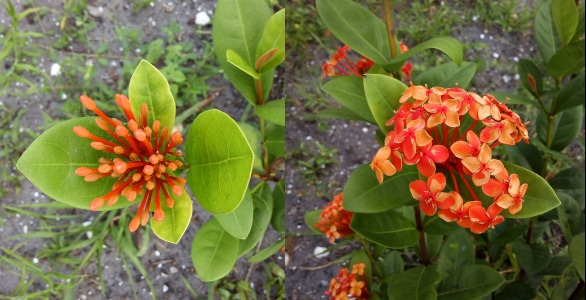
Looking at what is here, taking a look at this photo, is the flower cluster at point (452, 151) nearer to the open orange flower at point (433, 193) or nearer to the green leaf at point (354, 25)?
the open orange flower at point (433, 193)

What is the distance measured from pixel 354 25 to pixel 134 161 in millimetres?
594

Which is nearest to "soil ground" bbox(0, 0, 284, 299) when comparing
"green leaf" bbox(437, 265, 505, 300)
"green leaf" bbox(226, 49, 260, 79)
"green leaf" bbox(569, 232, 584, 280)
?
"green leaf" bbox(437, 265, 505, 300)

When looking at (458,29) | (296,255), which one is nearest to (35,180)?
(296,255)

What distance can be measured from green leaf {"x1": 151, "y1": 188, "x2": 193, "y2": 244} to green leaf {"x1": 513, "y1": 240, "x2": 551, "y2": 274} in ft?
3.26

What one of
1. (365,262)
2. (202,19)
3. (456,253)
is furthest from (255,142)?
(202,19)

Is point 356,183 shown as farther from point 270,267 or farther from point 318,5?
point 270,267

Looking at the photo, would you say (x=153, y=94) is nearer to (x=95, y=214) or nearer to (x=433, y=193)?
(x=433, y=193)

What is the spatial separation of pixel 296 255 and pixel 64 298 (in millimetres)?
897

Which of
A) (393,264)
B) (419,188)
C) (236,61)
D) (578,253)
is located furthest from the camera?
(393,264)

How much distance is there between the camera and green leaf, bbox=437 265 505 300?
3.83 feet

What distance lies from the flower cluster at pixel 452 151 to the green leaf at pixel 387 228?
0.95 feet

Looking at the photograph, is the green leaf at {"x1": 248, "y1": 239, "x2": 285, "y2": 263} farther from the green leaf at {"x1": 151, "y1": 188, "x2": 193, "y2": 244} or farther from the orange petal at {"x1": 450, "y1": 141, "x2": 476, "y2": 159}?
the orange petal at {"x1": 450, "y1": 141, "x2": 476, "y2": 159}

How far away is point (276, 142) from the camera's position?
1477 millimetres

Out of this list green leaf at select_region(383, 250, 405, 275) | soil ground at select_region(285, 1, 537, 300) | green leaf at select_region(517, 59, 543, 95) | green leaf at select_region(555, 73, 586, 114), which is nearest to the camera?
green leaf at select_region(555, 73, 586, 114)
